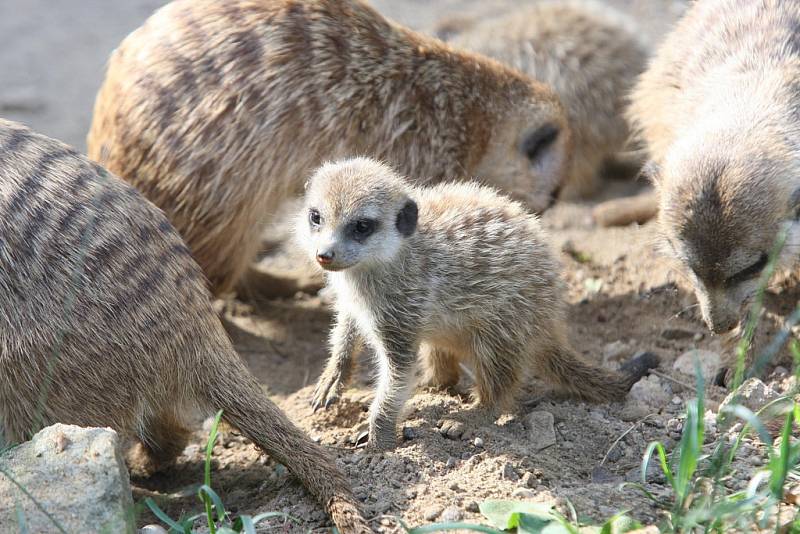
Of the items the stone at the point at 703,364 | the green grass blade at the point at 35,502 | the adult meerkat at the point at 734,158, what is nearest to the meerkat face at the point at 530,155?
the adult meerkat at the point at 734,158

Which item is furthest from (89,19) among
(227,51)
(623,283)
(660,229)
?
(660,229)

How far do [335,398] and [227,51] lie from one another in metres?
1.46

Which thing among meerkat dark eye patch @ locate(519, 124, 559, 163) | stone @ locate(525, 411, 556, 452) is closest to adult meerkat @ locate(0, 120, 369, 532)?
stone @ locate(525, 411, 556, 452)

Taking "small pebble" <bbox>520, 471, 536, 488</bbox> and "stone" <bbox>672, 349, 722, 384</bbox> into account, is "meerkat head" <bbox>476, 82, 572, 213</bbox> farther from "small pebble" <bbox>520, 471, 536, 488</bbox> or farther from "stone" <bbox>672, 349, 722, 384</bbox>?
"small pebble" <bbox>520, 471, 536, 488</bbox>

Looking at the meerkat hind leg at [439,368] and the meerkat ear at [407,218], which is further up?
the meerkat ear at [407,218]

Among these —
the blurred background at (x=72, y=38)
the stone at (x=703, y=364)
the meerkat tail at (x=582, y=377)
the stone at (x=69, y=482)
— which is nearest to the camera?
the stone at (x=69, y=482)

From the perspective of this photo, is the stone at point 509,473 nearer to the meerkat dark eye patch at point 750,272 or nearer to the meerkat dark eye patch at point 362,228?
the meerkat dark eye patch at point 362,228

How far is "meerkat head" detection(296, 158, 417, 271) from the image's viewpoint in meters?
2.75

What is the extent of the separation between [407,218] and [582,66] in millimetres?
3200

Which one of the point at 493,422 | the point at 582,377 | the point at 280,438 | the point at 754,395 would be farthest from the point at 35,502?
the point at 754,395

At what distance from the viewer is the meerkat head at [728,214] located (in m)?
2.93

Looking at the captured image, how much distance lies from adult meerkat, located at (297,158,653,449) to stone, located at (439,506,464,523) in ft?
1.27

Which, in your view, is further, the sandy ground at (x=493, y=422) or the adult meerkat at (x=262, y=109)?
the adult meerkat at (x=262, y=109)

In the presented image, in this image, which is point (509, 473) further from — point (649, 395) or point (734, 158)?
point (734, 158)
